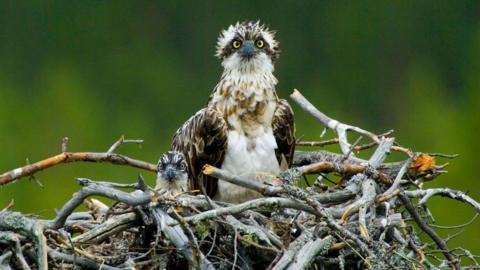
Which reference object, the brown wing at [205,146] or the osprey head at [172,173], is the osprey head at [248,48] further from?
the osprey head at [172,173]

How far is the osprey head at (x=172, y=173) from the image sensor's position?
25.0 feet

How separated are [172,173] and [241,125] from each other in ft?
1.89

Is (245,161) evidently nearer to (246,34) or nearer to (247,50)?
(247,50)

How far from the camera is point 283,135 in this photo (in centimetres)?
812

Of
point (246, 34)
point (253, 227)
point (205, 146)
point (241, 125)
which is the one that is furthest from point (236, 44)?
point (253, 227)

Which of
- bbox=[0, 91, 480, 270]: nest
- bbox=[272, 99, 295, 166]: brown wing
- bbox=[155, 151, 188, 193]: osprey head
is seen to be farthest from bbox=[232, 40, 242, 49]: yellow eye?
bbox=[0, 91, 480, 270]: nest

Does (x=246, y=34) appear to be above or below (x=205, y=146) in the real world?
above

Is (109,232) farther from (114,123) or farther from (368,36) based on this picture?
(368,36)

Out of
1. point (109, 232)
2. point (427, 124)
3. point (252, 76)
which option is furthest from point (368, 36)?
point (109, 232)

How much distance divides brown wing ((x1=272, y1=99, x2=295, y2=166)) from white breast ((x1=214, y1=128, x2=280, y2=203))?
0.05m

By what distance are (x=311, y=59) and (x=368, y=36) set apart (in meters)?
1.76

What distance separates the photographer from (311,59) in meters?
26.8

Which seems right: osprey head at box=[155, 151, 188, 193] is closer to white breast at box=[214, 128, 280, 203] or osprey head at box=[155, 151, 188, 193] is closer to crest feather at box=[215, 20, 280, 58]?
white breast at box=[214, 128, 280, 203]

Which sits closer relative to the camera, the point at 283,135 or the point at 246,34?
the point at 283,135
